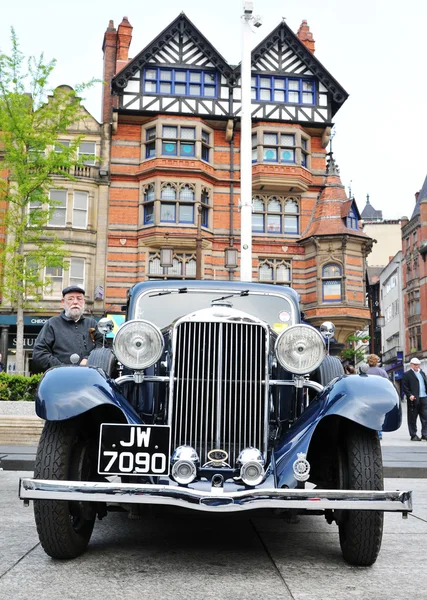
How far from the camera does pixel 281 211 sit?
29.1 m

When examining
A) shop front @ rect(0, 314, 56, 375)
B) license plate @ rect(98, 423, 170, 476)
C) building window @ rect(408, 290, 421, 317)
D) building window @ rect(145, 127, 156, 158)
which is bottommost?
license plate @ rect(98, 423, 170, 476)

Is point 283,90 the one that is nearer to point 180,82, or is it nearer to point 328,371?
point 180,82

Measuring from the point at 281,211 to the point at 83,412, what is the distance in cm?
2611

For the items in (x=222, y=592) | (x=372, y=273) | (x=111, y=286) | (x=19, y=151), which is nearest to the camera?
(x=222, y=592)

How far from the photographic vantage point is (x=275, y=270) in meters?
28.6

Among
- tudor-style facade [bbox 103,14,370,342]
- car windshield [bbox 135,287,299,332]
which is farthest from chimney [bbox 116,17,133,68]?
car windshield [bbox 135,287,299,332]

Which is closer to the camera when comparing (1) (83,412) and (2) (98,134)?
(1) (83,412)

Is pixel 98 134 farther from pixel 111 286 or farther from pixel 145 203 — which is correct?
pixel 111 286

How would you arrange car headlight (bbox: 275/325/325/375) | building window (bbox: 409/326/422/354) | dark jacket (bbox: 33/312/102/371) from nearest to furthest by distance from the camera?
1. car headlight (bbox: 275/325/325/375)
2. dark jacket (bbox: 33/312/102/371)
3. building window (bbox: 409/326/422/354)

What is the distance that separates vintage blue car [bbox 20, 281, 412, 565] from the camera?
337 cm

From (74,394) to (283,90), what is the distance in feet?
92.2

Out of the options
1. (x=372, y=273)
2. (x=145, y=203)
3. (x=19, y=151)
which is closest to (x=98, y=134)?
(x=145, y=203)

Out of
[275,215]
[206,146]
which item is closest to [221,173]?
[206,146]

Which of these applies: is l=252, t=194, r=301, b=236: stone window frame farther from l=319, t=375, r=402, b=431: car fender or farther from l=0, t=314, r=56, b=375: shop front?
l=319, t=375, r=402, b=431: car fender
